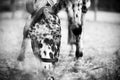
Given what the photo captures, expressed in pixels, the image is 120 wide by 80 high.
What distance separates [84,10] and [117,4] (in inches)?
331

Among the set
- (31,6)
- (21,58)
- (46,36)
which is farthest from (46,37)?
(21,58)

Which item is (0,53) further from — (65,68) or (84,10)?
(84,10)

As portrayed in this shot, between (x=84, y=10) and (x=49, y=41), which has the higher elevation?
(x=84, y=10)

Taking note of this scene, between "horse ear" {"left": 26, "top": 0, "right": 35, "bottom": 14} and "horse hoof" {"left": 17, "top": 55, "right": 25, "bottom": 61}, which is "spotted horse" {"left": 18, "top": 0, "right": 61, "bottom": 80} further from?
"horse hoof" {"left": 17, "top": 55, "right": 25, "bottom": 61}

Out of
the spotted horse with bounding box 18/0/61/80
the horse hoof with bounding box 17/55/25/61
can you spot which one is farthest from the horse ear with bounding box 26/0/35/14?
the horse hoof with bounding box 17/55/25/61

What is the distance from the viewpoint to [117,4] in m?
9.93

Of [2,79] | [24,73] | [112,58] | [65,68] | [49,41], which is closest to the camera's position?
[49,41]

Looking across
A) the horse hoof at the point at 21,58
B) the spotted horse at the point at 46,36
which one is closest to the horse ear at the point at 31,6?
the spotted horse at the point at 46,36

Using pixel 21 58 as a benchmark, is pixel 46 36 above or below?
above

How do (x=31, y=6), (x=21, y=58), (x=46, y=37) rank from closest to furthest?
(x=46, y=37) → (x=31, y=6) → (x=21, y=58)

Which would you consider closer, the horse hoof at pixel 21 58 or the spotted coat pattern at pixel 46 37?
the spotted coat pattern at pixel 46 37

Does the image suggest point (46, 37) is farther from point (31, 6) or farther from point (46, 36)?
point (31, 6)

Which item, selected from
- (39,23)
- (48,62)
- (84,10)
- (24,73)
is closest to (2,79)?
(24,73)

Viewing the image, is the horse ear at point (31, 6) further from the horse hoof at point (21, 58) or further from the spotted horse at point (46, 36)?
the horse hoof at point (21, 58)
